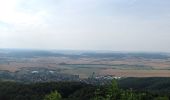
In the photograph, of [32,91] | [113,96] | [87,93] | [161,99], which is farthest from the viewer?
[32,91]

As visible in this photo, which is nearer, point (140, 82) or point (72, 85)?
point (72, 85)

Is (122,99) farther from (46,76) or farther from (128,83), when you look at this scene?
(46,76)

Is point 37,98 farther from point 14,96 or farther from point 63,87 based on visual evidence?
point 63,87

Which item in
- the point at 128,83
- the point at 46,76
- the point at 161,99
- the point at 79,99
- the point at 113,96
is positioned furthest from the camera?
the point at 46,76

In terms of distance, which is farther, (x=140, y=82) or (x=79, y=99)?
(x=140, y=82)

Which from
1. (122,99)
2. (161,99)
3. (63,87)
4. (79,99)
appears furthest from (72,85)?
(122,99)

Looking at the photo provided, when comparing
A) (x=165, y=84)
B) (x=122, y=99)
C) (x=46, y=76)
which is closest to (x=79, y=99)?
(x=122, y=99)

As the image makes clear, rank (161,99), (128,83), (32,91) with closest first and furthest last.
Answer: (161,99)
(32,91)
(128,83)

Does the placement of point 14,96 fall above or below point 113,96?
below

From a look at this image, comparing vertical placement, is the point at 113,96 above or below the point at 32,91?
above
